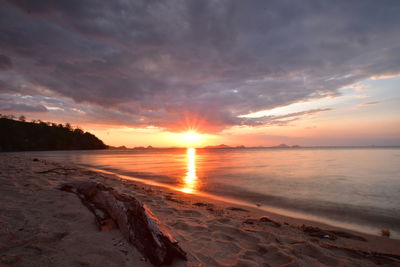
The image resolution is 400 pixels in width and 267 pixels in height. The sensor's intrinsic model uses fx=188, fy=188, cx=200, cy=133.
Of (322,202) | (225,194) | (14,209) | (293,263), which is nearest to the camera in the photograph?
(293,263)

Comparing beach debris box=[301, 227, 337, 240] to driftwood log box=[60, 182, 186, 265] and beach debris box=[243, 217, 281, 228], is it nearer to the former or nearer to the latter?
beach debris box=[243, 217, 281, 228]

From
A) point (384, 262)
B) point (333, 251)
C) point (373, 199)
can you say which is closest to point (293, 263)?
point (333, 251)

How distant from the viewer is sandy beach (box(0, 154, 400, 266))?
112 inches

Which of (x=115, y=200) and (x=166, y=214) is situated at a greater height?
(x=115, y=200)

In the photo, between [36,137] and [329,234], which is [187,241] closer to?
[329,234]

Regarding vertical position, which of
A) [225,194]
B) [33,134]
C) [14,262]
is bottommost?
[225,194]

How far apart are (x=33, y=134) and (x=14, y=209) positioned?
127709 millimetres

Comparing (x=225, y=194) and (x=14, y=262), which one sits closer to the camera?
(x=14, y=262)

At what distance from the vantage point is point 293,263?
334 cm

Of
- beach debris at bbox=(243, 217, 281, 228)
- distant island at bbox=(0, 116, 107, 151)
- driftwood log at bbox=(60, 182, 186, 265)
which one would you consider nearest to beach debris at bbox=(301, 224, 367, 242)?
beach debris at bbox=(243, 217, 281, 228)

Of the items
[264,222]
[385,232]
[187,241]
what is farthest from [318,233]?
[187,241]

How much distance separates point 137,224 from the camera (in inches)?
133

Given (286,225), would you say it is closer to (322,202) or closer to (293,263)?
(293,263)

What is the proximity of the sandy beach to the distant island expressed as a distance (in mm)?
103272
